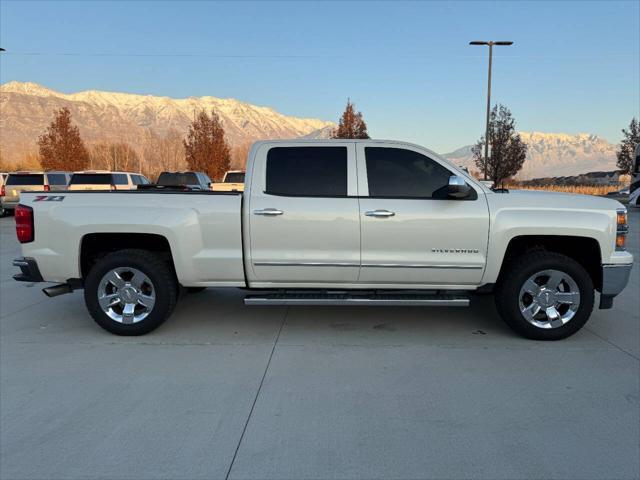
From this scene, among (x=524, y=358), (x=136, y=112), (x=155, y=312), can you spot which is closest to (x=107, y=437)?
(x=155, y=312)

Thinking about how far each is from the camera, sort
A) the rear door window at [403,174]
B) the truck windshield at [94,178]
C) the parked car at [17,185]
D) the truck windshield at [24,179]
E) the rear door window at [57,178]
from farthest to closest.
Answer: the rear door window at [57,178] → the truck windshield at [24,179] → the parked car at [17,185] → the truck windshield at [94,178] → the rear door window at [403,174]

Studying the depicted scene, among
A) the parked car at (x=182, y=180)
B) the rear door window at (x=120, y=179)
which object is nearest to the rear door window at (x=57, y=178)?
the rear door window at (x=120, y=179)

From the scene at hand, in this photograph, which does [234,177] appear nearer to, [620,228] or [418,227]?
[418,227]

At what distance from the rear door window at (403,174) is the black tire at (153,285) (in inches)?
88.4

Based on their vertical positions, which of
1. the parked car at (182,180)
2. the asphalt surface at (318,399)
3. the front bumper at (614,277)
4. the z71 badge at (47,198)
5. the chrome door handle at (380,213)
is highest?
the parked car at (182,180)

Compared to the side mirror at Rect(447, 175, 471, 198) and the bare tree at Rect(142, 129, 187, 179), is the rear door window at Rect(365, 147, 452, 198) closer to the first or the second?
the side mirror at Rect(447, 175, 471, 198)

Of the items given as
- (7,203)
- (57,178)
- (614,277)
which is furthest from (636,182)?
(7,203)

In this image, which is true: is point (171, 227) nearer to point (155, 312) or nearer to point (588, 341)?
point (155, 312)

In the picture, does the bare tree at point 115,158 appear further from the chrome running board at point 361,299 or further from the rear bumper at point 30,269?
the chrome running board at point 361,299

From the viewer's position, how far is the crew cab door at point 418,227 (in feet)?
14.6

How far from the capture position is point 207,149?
38062 mm

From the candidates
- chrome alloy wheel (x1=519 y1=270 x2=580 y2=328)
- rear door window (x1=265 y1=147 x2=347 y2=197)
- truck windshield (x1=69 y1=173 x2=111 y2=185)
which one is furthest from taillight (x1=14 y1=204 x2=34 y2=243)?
truck windshield (x1=69 y1=173 x2=111 y2=185)

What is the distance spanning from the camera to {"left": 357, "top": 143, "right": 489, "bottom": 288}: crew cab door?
445 cm

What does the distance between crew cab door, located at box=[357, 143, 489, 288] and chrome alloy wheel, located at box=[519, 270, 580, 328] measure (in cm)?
52
